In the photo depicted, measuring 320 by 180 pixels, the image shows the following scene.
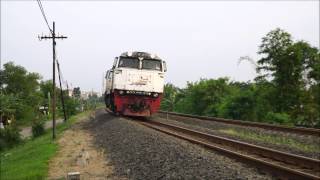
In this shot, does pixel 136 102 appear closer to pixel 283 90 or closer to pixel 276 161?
pixel 283 90

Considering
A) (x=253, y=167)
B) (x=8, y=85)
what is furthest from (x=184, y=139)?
A: (x=8, y=85)

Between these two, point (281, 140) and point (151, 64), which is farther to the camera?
point (151, 64)

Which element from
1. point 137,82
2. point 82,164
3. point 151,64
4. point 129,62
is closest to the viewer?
point 82,164

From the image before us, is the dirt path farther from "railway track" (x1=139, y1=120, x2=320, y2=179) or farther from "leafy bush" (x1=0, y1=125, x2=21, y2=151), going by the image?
"leafy bush" (x1=0, y1=125, x2=21, y2=151)

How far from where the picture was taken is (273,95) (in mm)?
31984

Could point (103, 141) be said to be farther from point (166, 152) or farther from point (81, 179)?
point (81, 179)

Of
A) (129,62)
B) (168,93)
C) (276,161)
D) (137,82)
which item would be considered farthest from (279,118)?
Result: (168,93)

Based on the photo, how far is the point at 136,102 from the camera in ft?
89.6

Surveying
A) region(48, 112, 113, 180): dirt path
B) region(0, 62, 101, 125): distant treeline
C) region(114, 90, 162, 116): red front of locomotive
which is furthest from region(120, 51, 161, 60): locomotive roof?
region(0, 62, 101, 125): distant treeline

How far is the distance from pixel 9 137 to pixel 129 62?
14408mm

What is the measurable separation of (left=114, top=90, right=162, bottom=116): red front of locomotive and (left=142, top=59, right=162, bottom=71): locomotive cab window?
145 centimetres

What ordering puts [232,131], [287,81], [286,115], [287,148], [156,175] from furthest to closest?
1. [287,81]
2. [286,115]
3. [232,131]
4. [287,148]
5. [156,175]

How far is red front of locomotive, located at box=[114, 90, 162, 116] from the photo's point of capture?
26703 mm

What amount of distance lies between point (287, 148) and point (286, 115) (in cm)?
1392
